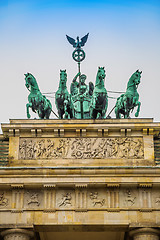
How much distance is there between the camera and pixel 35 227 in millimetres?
23547

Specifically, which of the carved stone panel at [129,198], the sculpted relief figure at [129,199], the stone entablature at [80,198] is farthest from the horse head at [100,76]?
the sculpted relief figure at [129,199]

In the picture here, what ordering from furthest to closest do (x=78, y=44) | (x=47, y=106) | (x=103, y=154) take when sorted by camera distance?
(x=78, y=44) → (x=47, y=106) → (x=103, y=154)

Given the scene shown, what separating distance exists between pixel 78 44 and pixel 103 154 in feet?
29.2

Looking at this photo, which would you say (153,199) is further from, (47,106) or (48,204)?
(47,106)

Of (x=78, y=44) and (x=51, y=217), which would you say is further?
(x=78, y=44)

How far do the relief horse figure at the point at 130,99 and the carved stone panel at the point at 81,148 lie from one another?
216 centimetres

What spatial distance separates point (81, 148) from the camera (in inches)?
987

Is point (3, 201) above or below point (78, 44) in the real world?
below

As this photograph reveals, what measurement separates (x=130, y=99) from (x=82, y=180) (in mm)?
5179

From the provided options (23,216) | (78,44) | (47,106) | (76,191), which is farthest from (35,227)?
(78,44)

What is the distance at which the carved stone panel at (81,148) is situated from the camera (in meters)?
24.9

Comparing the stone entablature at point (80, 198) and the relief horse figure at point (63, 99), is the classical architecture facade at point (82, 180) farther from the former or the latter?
the relief horse figure at point (63, 99)

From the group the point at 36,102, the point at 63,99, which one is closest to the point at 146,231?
the point at 63,99

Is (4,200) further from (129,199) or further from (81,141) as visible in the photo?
(129,199)
